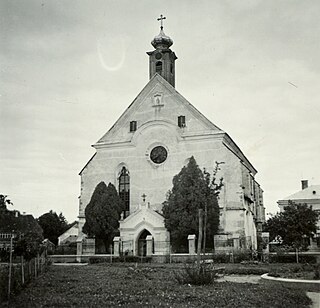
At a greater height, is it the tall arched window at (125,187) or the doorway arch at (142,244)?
the tall arched window at (125,187)

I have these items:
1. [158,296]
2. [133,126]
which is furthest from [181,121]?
[158,296]

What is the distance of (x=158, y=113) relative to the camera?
43.1 metres

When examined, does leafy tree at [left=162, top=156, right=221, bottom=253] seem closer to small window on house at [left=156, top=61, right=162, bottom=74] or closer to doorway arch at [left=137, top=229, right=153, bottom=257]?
doorway arch at [left=137, top=229, right=153, bottom=257]

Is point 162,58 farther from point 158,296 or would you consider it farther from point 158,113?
point 158,296

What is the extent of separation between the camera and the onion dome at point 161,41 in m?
47.4

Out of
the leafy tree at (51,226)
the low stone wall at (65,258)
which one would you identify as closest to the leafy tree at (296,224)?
the low stone wall at (65,258)

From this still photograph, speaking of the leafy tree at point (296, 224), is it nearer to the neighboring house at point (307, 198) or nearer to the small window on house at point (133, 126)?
the small window on house at point (133, 126)

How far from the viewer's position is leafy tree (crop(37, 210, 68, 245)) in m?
73.1

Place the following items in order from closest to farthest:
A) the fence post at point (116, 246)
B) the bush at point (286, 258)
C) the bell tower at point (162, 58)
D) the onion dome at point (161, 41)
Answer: the bush at point (286, 258) < the fence post at point (116, 246) < the bell tower at point (162, 58) < the onion dome at point (161, 41)

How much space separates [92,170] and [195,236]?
45.4 ft

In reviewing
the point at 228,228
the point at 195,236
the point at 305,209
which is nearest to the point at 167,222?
the point at 195,236

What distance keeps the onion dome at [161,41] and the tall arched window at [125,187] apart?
1377 centimetres

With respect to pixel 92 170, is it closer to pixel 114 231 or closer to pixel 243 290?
pixel 114 231

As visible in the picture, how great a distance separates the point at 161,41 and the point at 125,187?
1599cm
